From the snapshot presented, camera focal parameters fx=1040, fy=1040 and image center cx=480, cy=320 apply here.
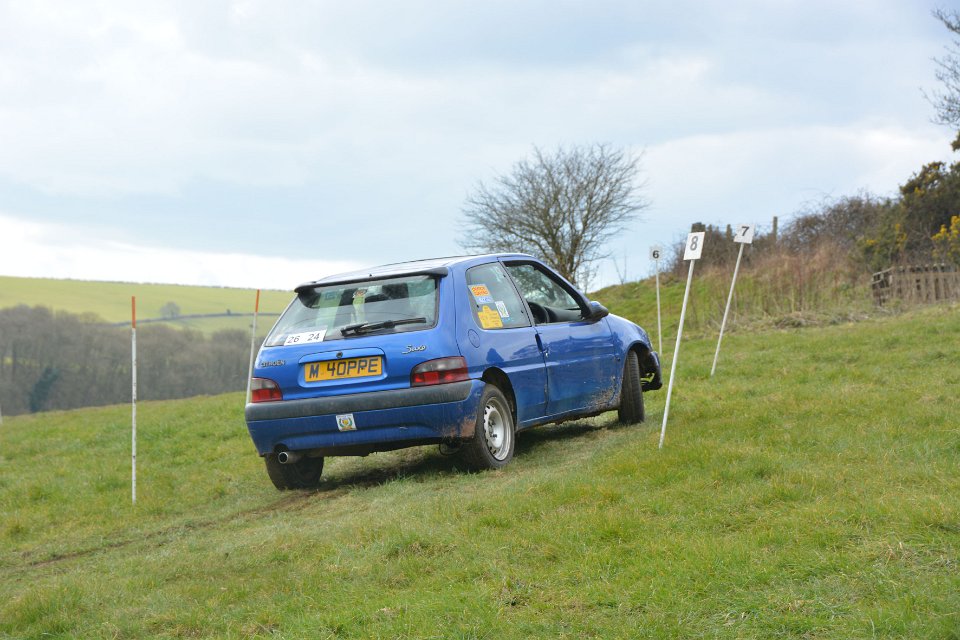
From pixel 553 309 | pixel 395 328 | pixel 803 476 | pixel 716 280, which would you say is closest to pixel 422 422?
pixel 395 328

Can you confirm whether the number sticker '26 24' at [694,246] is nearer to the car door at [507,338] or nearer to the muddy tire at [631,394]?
the car door at [507,338]

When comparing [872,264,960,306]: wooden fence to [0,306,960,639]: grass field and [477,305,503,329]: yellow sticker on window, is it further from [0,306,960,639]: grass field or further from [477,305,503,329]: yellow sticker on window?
[477,305,503,329]: yellow sticker on window

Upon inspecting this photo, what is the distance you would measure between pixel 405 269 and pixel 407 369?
1.03m

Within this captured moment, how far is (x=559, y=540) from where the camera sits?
205 inches

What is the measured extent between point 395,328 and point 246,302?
291 ft

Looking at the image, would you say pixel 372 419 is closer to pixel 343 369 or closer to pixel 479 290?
pixel 343 369

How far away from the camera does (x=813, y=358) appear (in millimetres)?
15000

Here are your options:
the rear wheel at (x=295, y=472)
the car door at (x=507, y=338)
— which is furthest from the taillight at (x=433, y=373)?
the rear wheel at (x=295, y=472)

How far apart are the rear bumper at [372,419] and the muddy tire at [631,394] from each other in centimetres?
255

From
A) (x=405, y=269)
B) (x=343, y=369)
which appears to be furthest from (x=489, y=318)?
(x=343, y=369)

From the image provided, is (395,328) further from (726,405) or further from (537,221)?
(537,221)

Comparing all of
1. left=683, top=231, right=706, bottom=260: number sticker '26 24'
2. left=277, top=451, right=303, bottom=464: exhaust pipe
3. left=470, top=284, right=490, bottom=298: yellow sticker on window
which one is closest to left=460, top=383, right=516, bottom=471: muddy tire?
left=470, top=284, right=490, bottom=298: yellow sticker on window

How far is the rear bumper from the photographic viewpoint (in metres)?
7.48

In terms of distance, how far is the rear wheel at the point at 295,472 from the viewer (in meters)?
8.37
